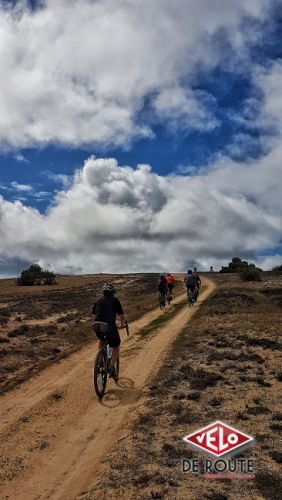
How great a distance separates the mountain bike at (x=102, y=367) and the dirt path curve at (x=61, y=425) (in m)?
0.31

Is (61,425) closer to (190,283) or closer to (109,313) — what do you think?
(109,313)

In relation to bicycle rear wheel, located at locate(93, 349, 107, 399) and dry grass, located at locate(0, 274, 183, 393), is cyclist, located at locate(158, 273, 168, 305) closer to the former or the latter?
dry grass, located at locate(0, 274, 183, 393)

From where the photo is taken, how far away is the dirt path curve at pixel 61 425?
7.53 meters

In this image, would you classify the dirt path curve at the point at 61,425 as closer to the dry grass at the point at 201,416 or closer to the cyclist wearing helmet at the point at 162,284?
the dry grass at the point at 201,416

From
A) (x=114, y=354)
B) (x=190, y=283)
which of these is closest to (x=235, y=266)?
(x=190, y=283)

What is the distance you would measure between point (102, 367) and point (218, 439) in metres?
4.39

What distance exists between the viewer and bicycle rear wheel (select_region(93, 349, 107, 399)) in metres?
11.8

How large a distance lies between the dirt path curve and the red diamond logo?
5.85ft

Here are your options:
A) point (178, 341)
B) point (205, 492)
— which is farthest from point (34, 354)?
point (205, 492)

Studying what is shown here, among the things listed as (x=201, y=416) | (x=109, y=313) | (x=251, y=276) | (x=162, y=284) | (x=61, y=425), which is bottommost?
(x=61, y=425)

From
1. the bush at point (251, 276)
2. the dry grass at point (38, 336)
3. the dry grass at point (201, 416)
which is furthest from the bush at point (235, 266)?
the dry grass at point (201, 416)

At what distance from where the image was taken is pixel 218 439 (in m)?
8.80

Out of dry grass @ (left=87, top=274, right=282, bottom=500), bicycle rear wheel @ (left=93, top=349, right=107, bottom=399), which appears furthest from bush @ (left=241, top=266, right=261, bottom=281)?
bicycle rear wheel @ (left=93, top=349, right=107, bottom=399)

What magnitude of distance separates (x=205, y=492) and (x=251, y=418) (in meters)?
3.32
